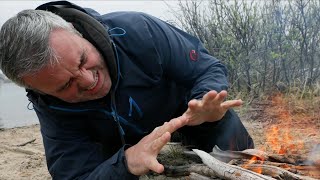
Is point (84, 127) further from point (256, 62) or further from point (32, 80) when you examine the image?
point (256, 62)

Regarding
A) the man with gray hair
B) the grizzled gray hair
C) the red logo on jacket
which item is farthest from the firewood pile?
the grizzled gray hair

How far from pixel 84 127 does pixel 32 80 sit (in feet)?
2.13

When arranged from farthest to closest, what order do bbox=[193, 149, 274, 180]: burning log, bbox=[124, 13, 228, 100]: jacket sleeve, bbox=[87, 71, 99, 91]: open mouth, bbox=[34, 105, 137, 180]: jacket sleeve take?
bbox=[124, 13, 228, 100]: jacket sleeve < bbox=[34, 105, 137, 180]: jacket sleeve < bbox=[87, 71, 99, 91]: open mouth < bbox=[193, 149, 274, 180]: burning log

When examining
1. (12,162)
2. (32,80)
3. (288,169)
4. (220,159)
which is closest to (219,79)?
(220,159)

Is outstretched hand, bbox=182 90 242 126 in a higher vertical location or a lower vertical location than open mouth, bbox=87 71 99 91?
lower

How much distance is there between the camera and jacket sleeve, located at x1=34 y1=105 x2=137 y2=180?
251 cm

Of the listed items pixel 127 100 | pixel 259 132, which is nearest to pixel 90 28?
pixel 127 100

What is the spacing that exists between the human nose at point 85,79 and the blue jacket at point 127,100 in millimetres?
258

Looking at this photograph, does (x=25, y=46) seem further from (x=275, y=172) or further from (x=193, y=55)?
(x=275, y=172)

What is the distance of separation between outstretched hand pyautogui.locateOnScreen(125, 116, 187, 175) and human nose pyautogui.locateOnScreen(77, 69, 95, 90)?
463 millimetres

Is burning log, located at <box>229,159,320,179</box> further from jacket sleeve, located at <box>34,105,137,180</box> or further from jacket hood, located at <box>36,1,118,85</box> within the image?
jacket hood, located at <box>36,1,118,85</box>

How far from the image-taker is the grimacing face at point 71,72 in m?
2.12

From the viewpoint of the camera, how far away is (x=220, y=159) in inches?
98.8

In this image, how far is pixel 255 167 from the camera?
2199mm
